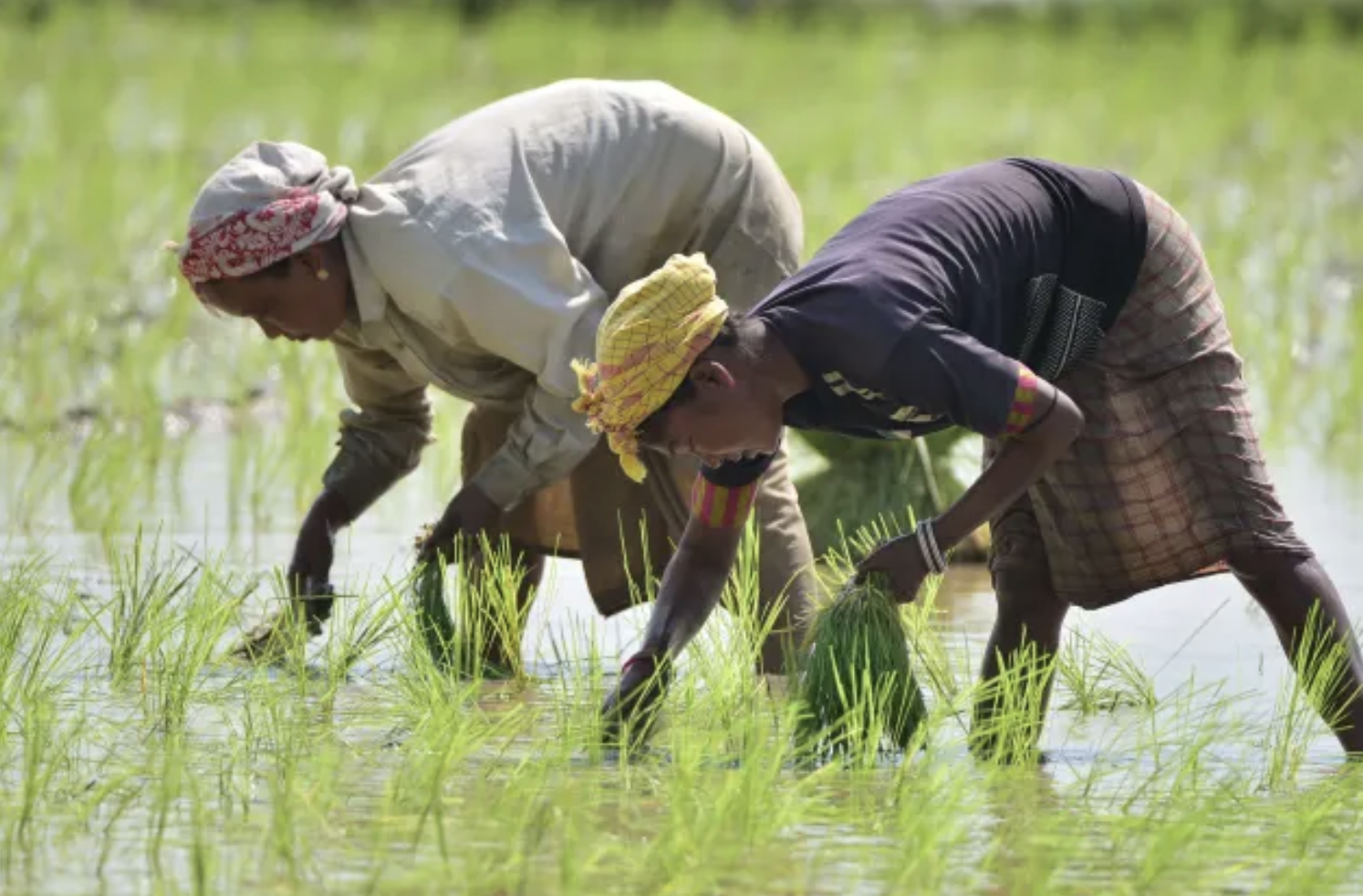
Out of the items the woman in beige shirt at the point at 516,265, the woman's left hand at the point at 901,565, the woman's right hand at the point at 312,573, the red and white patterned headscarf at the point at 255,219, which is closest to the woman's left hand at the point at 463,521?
the woman in beige shirt at the point at 516,265

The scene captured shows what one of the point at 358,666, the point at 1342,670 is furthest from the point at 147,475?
the point at 1342,670

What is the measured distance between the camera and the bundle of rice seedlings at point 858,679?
4160 mm

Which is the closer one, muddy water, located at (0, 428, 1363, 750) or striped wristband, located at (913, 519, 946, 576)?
striped wristband, located at (913, 519, 946, 576)

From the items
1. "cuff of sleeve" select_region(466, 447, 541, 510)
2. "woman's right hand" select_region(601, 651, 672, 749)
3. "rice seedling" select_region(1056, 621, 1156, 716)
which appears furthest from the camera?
"rice seedling" select_region(1056, 621, 1156, 716)

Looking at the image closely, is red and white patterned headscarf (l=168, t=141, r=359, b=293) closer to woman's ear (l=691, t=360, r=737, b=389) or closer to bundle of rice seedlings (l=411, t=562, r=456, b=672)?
bundle of rice seedlings (l=411, t=562, r=456, b=672)

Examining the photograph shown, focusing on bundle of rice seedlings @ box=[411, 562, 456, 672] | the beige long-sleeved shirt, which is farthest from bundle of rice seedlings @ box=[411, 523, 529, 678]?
the beige long-sleeved shirt

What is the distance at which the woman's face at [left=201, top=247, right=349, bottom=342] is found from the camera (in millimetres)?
4758

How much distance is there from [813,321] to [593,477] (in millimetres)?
1431

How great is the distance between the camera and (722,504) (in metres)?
4.34

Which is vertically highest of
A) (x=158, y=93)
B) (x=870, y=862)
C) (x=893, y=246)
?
(x=158, y=93)

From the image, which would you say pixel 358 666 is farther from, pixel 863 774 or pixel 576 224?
pixel 863 774

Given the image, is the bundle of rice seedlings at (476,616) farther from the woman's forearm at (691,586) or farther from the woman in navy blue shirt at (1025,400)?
the woman in navy blue shirt at (1025,400)

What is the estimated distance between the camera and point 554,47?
1641cm

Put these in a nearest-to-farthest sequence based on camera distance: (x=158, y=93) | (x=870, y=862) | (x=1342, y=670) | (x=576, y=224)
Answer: (x=870, y=862) < (x=1342, y=670) < (x=576, y=224) < (x=158, y=93)
